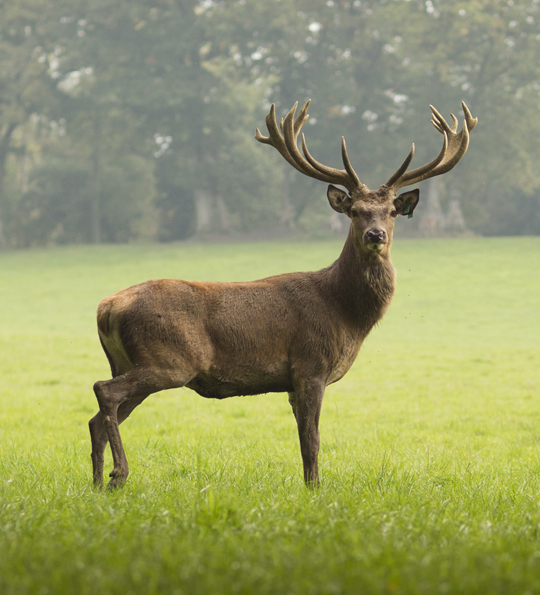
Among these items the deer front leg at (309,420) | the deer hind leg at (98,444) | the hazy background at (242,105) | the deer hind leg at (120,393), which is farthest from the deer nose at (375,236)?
the hazy background at (242,105)

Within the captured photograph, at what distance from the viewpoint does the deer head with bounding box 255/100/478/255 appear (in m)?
6.06

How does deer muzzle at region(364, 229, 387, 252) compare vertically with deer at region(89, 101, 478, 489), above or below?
above

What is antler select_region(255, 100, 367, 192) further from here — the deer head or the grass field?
the grass field

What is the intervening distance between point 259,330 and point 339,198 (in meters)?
1.41

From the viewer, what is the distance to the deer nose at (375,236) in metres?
5.86

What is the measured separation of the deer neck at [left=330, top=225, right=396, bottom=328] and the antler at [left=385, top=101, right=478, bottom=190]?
65 centimetres

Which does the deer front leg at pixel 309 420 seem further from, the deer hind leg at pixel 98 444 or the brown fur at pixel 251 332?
the deer hind leg at pixel 98 444

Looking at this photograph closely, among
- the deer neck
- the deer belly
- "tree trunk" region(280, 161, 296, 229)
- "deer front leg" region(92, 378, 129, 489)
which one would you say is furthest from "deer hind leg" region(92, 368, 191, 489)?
"tree trunk" region(280, 161, 296, 229)

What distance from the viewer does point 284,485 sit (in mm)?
5734

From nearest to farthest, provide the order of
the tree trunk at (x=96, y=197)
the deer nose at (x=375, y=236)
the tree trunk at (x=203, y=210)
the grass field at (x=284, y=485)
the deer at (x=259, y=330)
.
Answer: the grass field at (x=284, y=485)
the deer at (x=259, y=330)
the deer nose at (x=375, y=236)
the tree trunk at (x=96, y=197)
the tree trunk at (x=203, y=210)

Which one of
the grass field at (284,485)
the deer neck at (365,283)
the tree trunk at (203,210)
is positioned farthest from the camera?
the tree trunk at (203,210)

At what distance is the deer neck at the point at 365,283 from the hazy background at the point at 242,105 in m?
45.7

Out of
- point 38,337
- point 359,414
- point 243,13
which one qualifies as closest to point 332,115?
point 243,13

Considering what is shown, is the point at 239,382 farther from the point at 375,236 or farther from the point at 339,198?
the point at 339,198
